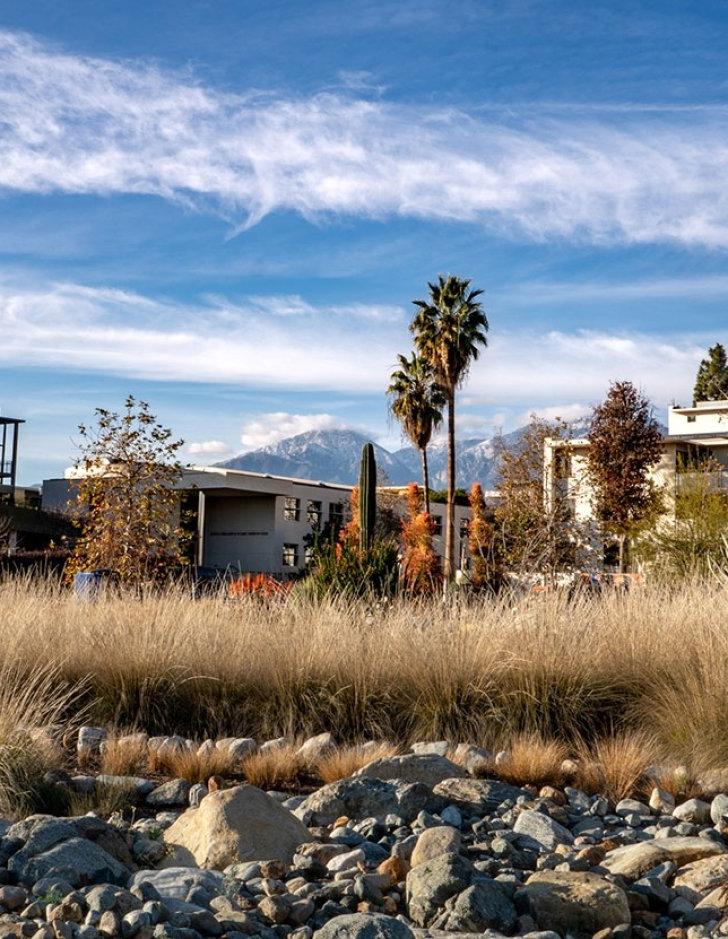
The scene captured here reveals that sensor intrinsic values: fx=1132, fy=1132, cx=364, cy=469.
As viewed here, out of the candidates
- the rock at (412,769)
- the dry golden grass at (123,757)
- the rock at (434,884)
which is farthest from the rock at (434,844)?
the dry golden grass at (123,757)

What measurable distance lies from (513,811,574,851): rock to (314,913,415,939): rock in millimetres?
1596

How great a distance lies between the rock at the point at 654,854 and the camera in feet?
17.6

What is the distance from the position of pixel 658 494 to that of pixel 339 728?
31928 millimetres

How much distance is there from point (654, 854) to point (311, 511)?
4561cm

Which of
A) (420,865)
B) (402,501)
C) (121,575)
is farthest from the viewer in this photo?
(402,501)

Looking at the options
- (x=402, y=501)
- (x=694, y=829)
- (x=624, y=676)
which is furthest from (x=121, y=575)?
(x=402, y=501)

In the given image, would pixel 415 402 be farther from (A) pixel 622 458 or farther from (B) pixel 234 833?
(B) pixel 234 833

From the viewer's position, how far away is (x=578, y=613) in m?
9.16

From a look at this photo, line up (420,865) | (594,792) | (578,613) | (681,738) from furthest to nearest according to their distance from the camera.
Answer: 1. (578,613)
2. (681,738)
3. (594,792)
4. (420,865)

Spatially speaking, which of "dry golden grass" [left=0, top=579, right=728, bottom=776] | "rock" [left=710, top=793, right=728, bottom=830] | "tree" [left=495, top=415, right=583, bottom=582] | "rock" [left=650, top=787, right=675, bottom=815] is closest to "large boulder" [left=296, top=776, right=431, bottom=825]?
"rock" [left=650, top=787, right=675, bottom=815]

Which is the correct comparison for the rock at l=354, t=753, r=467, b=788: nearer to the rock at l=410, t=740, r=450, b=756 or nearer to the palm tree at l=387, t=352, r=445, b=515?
the rock at l=410, t=740, r=450, b=756

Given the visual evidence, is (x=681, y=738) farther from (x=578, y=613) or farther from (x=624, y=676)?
(x=578, y=613)

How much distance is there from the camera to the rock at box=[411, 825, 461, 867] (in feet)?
17.3

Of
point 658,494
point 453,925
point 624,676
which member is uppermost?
point 658,494
